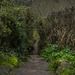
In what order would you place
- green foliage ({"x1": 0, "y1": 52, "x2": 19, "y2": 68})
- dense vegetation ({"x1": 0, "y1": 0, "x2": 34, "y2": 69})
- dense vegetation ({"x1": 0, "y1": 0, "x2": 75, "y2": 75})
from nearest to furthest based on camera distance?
green foliage ({"x1": 0, "y1": 52, "x2": 19, "y2": 68}) → dense vegetation ({"x1": 0, "y1": 0, "x2": 75, "y2": 75}) → dense vegetation ({"x1": 0, "y1": 0, "x2": 34, "y2": 69})

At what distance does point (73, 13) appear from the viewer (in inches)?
542

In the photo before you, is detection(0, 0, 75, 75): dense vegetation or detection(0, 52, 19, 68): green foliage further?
detection(0, 0, 75, 75): dense vegetation

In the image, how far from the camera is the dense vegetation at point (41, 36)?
7859mm

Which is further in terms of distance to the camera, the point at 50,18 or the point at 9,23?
the point at 50,18

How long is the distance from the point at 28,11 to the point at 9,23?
5.00 meters

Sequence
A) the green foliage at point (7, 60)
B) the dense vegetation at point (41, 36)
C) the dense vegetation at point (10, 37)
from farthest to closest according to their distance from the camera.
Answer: the dense vegetation at point (10, 37) < the dense vegetation at point (41, 36) < the green foliage at point (7, 60)

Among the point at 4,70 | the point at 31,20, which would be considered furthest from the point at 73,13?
the point at 4,70

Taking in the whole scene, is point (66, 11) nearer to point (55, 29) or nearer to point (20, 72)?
point (55, 29)

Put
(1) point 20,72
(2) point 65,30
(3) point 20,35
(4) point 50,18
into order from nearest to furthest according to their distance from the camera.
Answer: (1) point 20,72, (3) point 20,35, (2) point 65,30, (4) point 50,18

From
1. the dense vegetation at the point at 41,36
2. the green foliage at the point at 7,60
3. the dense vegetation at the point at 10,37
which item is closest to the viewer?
the green foliage at the point at 7,60

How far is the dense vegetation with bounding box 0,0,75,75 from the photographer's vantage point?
786cm

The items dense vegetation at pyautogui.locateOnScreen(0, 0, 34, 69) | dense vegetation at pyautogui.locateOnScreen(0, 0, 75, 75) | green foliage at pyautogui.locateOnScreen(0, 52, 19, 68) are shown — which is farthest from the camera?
dense vegetation at pyautogui.locateOnScreen(0, 0, 34, 69)

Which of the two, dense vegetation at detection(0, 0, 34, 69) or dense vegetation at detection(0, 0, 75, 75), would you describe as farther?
dense vegetation at detection(0, 0, 34, 69)

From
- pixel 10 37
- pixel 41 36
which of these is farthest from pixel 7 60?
pixel 41 36
